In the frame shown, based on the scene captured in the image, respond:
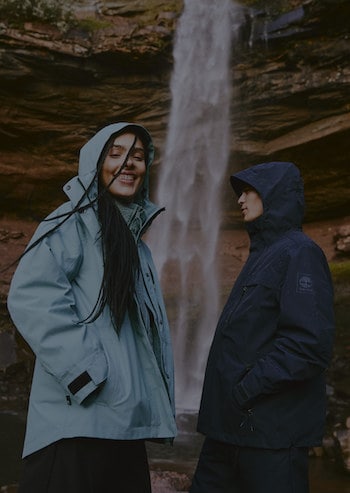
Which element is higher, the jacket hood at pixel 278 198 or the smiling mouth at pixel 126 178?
the smiling mouth at pixel 126 178

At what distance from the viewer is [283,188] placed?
9.52 ft

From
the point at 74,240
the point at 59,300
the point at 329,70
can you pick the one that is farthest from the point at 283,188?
the point at 329,70

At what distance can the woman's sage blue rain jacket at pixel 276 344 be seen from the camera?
8.41ft

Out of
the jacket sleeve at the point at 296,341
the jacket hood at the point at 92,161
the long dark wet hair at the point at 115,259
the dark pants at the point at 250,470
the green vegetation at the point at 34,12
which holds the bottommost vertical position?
the dark pants at the point at 250,470

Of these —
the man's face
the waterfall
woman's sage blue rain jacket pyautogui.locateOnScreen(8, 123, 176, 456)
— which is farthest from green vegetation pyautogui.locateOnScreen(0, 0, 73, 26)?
woman's sage blue rain jacket pyautogui.locateOnScreen(8, 123, 176, 456)

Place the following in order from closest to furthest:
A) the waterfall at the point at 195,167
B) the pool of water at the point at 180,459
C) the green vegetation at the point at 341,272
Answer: the pool of water at the point at 180,459 → the green vegetation at the point at 341,272 → the waterfall at the point at 195,167

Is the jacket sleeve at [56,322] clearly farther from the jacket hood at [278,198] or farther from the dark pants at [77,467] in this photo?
the jacket hood at [278,198]

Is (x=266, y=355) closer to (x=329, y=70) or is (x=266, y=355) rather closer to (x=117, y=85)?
(x=329, y=70)

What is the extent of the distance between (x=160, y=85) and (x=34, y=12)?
303cm

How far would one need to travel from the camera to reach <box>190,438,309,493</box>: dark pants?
2535 mm

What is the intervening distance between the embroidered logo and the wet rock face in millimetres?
9799

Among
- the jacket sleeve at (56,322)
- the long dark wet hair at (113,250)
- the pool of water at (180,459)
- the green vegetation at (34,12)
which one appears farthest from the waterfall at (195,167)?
the jacket sleeve at (56,322)

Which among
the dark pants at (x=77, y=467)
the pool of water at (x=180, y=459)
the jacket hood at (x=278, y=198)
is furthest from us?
the pool of water at (x=180, y=459)

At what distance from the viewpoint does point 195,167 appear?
13828mm
